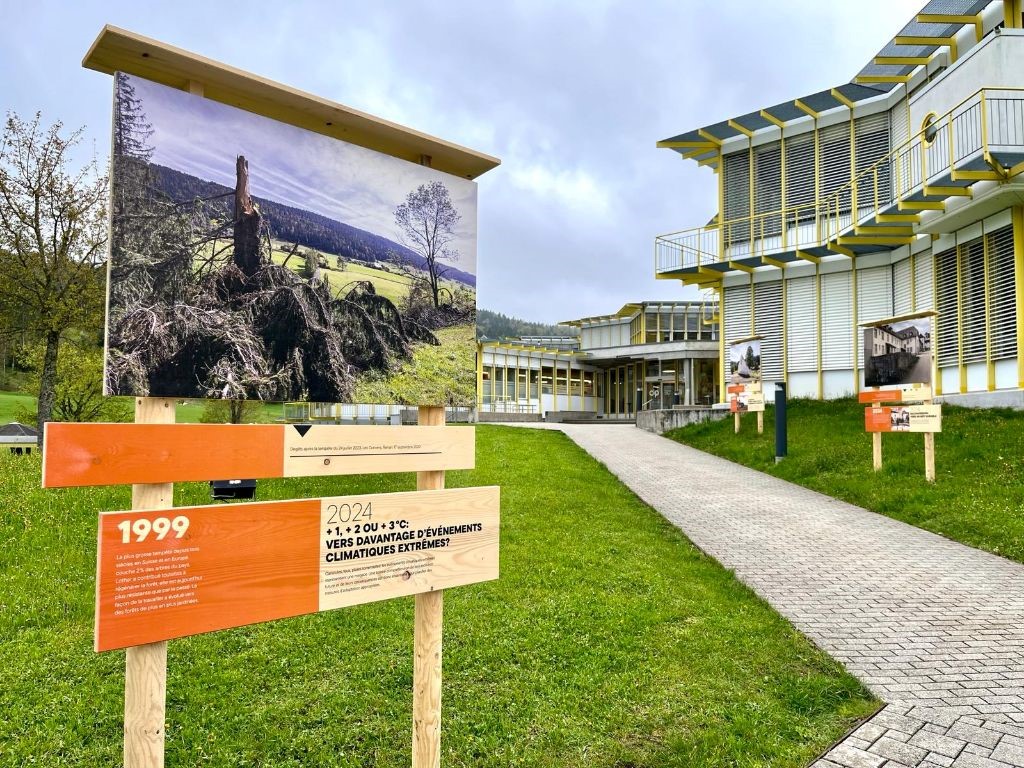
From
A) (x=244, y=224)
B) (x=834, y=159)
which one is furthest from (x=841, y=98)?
(x=244, y=224)

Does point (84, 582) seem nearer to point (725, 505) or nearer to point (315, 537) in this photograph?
point (315, 537)

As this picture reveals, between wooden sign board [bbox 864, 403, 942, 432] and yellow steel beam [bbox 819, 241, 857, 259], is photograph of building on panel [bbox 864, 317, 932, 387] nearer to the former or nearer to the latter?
wooden sign board [bbox 864, 403, 942, 432]

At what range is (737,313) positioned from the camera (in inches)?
918

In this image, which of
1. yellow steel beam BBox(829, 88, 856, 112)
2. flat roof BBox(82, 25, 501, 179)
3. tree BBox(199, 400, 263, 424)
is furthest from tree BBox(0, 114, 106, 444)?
yellow steel beam BBox(829, 88, 856, 112)

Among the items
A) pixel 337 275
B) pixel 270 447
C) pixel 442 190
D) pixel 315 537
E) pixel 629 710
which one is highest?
pixel 442 190

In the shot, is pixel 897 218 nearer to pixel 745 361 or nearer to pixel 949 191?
pixel 949 191

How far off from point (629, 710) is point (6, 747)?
3599 millimetres

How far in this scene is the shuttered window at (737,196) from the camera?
75.6 ft

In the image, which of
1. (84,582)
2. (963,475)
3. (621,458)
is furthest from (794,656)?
(621,458)

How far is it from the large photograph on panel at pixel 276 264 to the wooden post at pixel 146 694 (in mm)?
651

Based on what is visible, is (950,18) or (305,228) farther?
(950,18)

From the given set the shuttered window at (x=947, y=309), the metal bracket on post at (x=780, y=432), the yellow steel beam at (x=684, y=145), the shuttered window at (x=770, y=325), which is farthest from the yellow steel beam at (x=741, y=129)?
the metal bracket on post at (x=780, y=432)

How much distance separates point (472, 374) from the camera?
14.9 ft

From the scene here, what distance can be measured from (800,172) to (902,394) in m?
12.3
